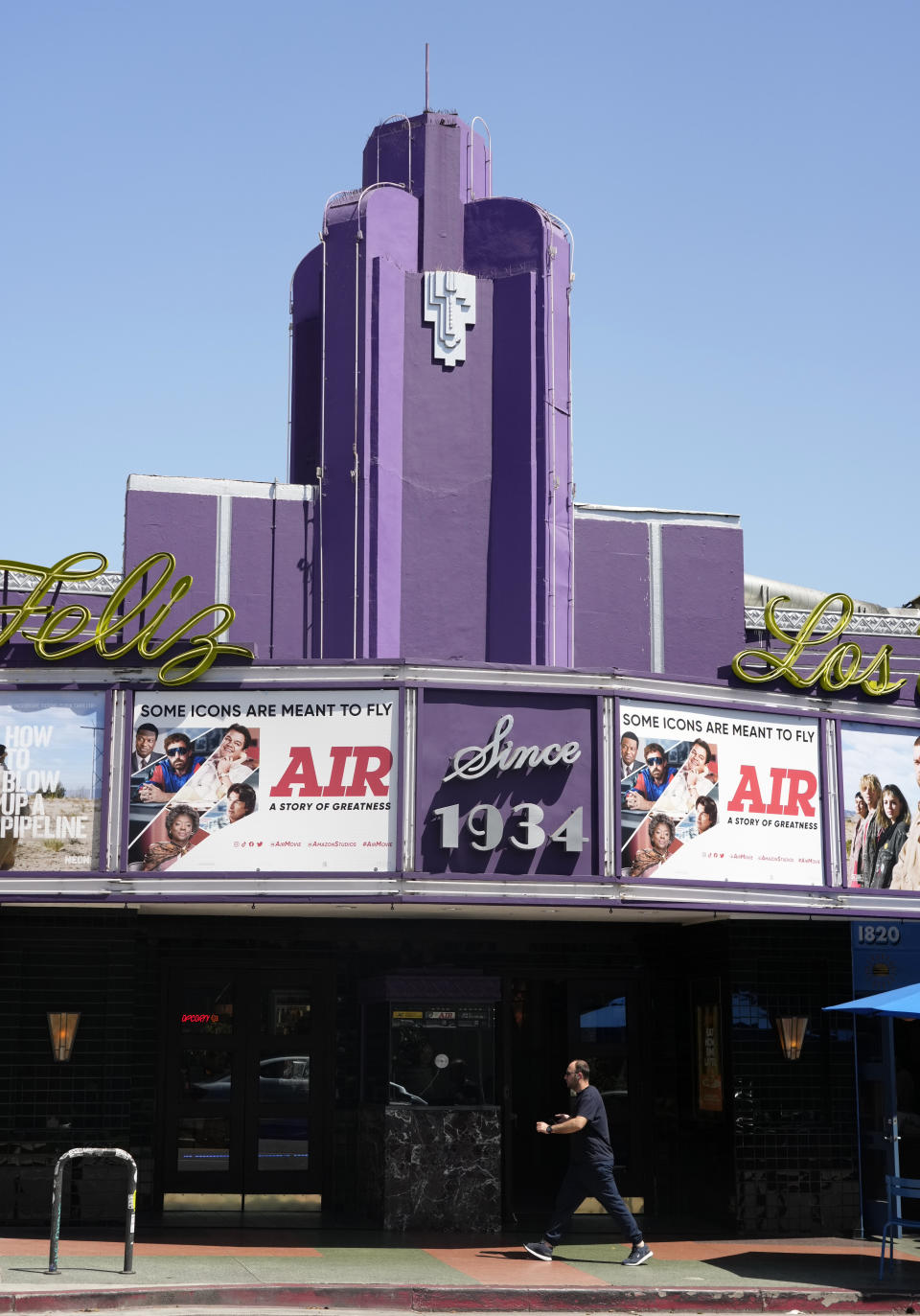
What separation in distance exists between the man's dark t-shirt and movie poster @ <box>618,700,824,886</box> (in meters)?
2.26

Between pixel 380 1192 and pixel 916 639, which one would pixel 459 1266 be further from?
pixel 916 639

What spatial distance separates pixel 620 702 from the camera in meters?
17.2

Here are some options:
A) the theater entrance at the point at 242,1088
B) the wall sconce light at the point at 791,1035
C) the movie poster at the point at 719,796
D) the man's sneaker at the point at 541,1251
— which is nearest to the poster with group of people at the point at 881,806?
the movie poster at the point at 719,796

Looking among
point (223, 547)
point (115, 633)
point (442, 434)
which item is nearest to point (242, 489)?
point (223, 547)

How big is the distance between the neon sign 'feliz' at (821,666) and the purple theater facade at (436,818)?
0.05 metres

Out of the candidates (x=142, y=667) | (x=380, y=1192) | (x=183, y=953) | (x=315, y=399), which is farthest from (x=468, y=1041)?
(x=315, y=399)

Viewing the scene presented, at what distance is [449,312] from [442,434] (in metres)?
1.61

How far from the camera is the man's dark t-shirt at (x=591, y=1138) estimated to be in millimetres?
16016

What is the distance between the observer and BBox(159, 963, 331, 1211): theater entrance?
19.5m

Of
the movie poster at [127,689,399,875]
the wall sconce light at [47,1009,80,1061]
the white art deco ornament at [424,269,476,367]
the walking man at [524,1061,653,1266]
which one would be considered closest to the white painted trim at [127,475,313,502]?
the white art deco ornament at [424,269,476,367]

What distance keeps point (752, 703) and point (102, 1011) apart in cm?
803

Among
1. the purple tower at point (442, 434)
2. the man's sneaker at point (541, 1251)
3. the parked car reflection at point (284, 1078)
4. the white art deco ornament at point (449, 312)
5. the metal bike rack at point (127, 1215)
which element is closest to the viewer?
the metal bike rack at point (127, 1215)

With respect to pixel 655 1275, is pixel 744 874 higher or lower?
higher

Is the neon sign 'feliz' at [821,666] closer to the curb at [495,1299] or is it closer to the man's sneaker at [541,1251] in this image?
the man's sneaker at [541,1251]
